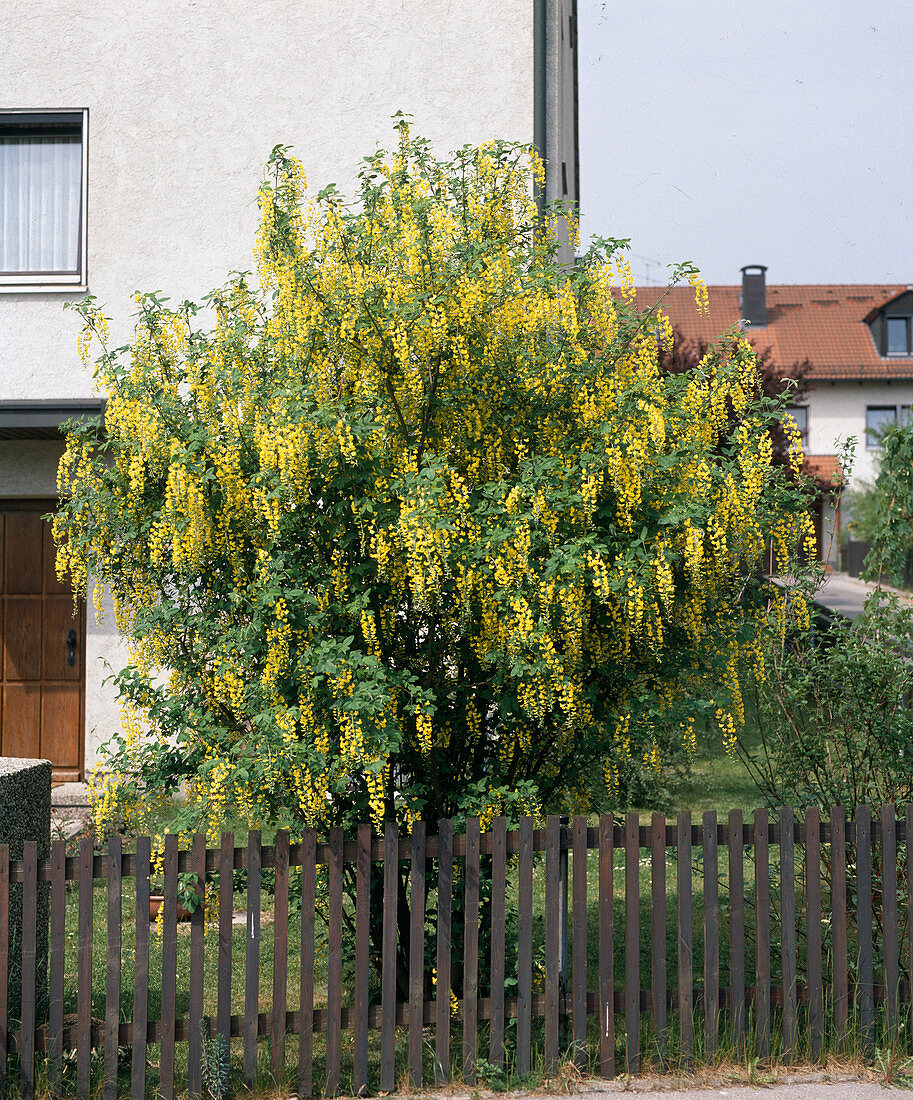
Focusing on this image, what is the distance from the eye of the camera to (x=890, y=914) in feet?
15.7

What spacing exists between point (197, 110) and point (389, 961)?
24.0 feet

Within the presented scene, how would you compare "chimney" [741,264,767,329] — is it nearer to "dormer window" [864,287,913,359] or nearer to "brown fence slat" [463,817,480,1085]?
"dormer window" [864,287,913,359]

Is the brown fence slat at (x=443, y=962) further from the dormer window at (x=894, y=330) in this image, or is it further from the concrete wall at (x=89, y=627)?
the dormer window at (x=894, y=330)

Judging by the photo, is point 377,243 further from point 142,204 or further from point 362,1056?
point 142,204

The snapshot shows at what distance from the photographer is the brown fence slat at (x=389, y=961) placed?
446cm

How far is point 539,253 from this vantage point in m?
5.18

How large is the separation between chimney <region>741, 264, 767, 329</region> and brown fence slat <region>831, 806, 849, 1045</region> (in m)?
40.5

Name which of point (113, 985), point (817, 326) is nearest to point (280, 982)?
point (113, 985)

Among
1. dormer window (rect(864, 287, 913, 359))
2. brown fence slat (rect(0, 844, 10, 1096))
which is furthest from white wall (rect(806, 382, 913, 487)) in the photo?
brown fence slat (rect(0, 844, 10, 1096))

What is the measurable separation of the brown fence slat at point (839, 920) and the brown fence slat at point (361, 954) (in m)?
2.00

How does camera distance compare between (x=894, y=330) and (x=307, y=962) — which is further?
(x=894, y=330)

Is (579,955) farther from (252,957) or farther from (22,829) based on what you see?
(22,829)

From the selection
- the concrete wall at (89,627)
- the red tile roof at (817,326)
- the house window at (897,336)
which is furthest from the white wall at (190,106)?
the house window at (897,336)

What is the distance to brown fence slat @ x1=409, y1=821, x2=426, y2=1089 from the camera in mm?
4465
